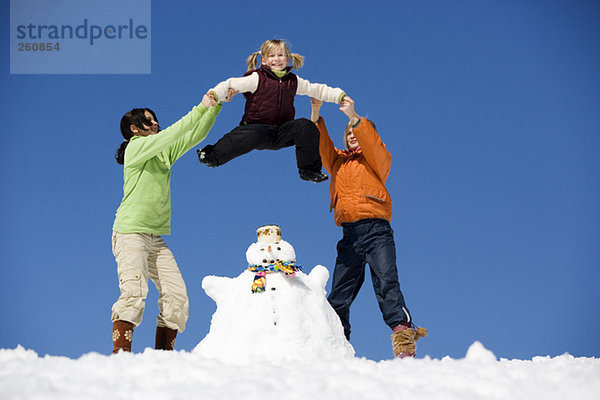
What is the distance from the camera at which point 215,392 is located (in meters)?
2.21

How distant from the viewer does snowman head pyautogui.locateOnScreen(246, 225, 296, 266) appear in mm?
3809

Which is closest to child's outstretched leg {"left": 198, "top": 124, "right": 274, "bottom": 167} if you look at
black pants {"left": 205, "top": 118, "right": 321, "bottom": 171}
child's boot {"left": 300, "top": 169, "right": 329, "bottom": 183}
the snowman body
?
black pants {"left": 205, "top": 118, "right": 321, "bottom": 171}

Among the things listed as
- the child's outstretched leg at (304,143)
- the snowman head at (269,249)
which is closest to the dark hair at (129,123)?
the child's outstretched leg at (304,143)

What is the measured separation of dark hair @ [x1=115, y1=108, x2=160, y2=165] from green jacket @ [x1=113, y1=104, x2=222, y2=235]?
0.18 meters

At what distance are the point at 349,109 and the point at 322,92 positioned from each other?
278mm

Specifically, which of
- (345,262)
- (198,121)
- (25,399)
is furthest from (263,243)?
(25,399)

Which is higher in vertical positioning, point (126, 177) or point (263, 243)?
point (126, 177)

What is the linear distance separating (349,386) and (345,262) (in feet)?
6.98

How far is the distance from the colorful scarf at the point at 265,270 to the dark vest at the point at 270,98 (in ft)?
4.09

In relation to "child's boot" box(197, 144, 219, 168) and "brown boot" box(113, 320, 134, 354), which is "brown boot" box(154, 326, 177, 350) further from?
"child's boot" box(197, 144, 219, 168)

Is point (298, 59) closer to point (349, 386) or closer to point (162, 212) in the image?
point (162, 212)

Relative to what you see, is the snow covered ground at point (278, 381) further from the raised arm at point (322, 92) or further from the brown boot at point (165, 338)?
the raised arm at point (322, 92)

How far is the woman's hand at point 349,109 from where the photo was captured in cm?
444

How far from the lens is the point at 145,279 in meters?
4.12
